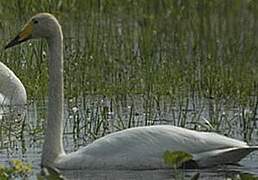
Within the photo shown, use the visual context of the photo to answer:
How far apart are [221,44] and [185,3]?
3098 mm

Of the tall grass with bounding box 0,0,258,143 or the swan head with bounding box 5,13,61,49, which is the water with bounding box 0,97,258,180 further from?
the swan head with bounding box 5,13,61,49

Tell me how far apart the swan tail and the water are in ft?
0.16

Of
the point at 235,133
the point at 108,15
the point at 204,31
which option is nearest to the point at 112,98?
the point at 235,133

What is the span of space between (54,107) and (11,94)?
3184 mm

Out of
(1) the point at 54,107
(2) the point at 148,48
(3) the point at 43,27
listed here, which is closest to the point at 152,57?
(2) the point at 148,48

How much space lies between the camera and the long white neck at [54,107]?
28.9 feet

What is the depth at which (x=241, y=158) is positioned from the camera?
8531 millimetres

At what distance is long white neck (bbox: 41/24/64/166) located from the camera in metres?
8.80

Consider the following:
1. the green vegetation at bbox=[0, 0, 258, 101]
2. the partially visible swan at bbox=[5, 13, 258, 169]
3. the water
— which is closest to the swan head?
the water

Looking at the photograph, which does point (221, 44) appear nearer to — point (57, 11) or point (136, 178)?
point (57, 11)

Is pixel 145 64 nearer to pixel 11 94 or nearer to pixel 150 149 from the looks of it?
pixel 11 94

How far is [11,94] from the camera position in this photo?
12109 mm

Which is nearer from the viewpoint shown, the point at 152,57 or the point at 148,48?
the point at 152,57

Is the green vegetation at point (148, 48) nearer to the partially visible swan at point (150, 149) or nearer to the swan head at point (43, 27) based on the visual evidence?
the swan head at point (43, 27)
